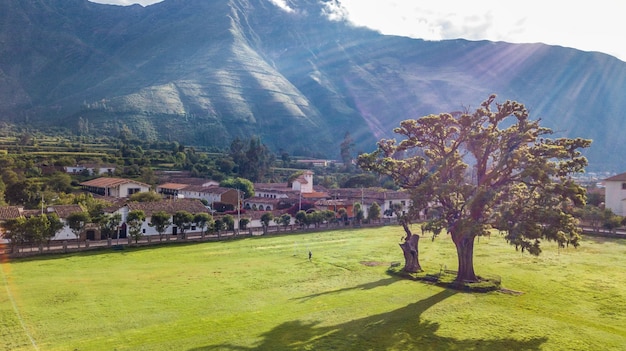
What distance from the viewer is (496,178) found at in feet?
102

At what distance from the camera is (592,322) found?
23.5 metres

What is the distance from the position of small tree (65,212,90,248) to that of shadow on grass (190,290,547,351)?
30606mm

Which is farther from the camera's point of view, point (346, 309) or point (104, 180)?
point (104, 180)

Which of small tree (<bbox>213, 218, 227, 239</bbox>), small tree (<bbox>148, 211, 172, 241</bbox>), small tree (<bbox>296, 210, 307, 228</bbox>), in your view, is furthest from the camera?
small tree (<bbox>296, 210, 307, 228</bbox>)

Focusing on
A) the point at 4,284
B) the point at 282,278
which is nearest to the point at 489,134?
the point at 282,278

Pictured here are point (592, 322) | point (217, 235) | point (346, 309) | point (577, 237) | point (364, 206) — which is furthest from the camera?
point (364, 206)

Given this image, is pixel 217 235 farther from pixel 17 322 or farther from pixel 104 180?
pixel 104 180

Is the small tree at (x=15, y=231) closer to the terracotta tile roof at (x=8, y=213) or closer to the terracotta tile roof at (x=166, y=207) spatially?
the terracotta tile roof at (x=8, y=213)

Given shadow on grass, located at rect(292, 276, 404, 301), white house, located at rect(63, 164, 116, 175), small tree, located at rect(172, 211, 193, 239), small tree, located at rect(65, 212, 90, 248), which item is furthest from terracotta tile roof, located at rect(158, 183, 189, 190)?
shadow on grass, located at rect(292, 276, 404, 301)

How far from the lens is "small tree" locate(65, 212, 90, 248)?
44531 mm

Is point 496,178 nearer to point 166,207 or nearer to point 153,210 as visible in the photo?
point 153,210

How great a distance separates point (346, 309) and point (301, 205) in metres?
49.1

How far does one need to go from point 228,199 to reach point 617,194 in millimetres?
61549

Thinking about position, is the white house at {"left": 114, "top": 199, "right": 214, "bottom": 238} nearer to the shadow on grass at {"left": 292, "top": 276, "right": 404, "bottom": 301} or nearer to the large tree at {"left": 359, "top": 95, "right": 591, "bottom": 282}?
the shadow on grass at {"left": 292, "top": 276, "right": 404, "bottom": 301}
